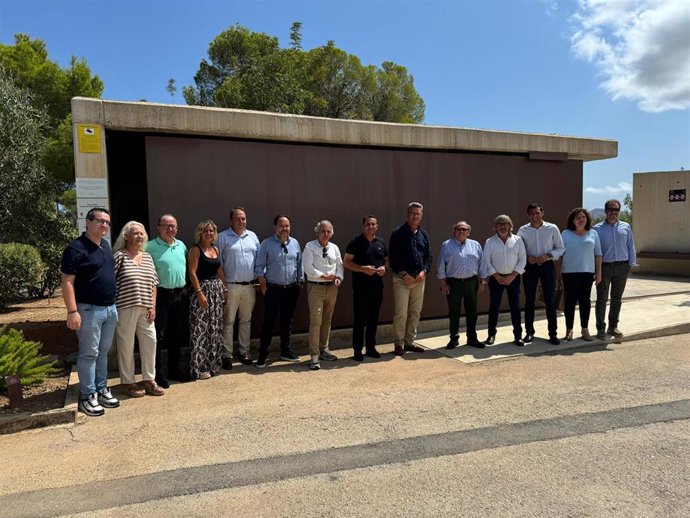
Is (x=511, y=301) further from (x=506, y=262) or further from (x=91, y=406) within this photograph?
(x=91, y=406)

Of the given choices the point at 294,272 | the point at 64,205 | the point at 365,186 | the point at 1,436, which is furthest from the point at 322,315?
the point at 64,205

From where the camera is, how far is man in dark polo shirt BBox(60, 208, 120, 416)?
4.52 m

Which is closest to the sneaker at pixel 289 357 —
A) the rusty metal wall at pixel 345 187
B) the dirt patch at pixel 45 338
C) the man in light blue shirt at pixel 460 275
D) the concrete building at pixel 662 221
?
the rusty metal wall at pixel 345 187

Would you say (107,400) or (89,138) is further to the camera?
(89,138)

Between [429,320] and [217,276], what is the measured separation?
3547 mm

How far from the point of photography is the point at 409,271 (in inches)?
256

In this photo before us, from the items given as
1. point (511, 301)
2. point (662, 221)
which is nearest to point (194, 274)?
point (511, 301)

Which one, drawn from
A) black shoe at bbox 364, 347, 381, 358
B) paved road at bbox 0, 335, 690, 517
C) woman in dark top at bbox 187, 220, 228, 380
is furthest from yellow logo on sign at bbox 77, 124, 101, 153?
black shoe at bbox 364, 347, 381, 358

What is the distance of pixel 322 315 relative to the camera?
6.37 metres

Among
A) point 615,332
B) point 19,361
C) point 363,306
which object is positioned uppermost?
point 363,306

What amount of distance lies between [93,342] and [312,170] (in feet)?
11.8

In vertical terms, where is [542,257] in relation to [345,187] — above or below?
below

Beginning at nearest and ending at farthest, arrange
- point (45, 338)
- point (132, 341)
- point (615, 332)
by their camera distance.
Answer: point (132, 341), point (615, 332), point (45, 338)

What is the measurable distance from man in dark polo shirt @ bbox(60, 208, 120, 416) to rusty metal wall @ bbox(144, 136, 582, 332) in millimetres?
1480
